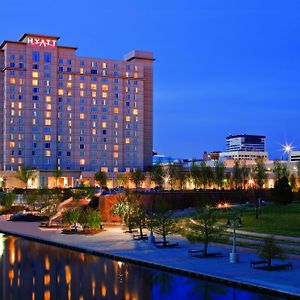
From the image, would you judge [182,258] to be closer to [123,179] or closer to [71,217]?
[71,217]

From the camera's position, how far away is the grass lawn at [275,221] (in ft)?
154

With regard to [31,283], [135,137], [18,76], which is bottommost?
[31,283]

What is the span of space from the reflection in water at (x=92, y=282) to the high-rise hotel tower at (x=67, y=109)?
114610 mm

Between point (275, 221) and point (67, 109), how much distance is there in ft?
371

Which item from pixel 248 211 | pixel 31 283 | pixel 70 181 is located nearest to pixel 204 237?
pixel 31 283

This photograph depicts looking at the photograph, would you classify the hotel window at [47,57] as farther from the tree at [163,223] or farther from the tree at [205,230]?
the tree at [205,230]

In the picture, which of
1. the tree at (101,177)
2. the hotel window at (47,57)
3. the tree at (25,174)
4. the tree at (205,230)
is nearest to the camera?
the tree at (205,230)

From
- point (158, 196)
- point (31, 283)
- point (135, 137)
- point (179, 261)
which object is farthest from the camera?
point (135, 137)

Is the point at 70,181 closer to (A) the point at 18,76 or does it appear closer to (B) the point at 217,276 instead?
(A) the point at 18,76

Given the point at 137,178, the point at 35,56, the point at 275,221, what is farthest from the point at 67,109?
the point at 275,221

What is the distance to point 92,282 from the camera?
102ft

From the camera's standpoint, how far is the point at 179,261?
35625 mm

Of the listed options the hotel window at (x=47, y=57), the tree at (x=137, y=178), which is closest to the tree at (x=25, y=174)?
the tree at (x=137, y=178)

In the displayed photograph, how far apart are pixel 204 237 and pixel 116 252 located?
6718 mm
